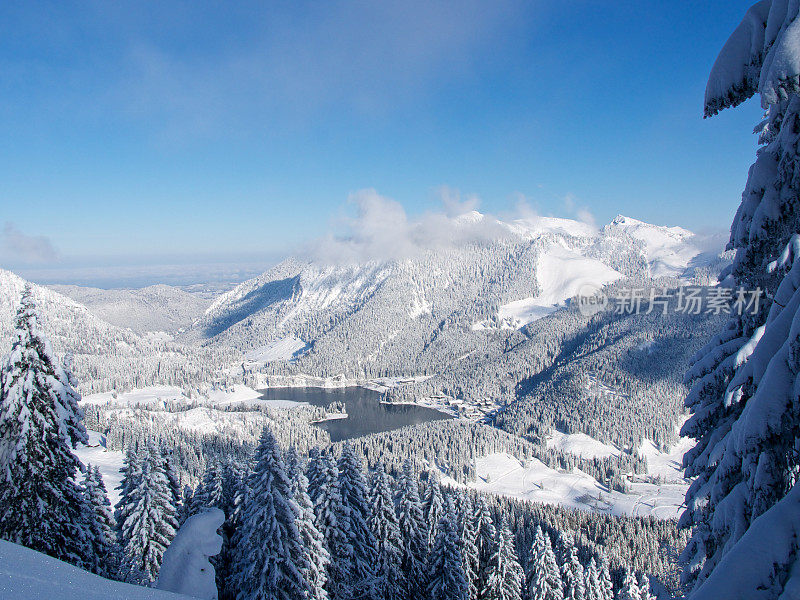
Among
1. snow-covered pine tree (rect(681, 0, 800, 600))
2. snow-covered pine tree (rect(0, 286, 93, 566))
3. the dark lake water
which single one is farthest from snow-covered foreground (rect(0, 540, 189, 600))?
the dark lake water

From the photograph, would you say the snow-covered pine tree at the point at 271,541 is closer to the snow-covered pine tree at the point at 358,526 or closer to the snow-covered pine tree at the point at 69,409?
the snow-covered pine tree at the point at 358,526

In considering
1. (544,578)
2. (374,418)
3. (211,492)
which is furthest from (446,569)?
(374,418)

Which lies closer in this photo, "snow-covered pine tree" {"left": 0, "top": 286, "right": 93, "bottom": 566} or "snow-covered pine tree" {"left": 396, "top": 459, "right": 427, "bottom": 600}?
"snow-covered pine tree" {"left": 0, "top": 286, "right": 93, "bottom": 566}

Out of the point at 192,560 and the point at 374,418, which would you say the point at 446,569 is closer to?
the point at 192,560

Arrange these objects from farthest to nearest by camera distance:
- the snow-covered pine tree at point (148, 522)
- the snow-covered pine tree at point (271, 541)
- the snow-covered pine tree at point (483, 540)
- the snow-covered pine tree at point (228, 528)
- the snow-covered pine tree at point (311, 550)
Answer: the snow-covered pine tree at point (483, 540) → the snow-covered pine tree at point (148, 522) → the snow-covered pine tree at point (228, 528) → the snow-covered pine tree at point (311, 550) → the snow-covered pine tree at point (271, 541)

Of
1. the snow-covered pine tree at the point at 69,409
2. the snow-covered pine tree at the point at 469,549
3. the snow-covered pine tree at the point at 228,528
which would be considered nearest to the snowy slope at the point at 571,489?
the snow-covered pine tree at the point at 469,549

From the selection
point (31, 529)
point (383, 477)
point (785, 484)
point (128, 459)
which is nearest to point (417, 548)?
point (383, 477)

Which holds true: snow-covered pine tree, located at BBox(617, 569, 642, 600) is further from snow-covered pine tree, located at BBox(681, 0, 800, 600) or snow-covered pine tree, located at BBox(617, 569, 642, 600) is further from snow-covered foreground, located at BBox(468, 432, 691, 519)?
snow-covered foreground, located at BBox(468, 432, 691, 519)

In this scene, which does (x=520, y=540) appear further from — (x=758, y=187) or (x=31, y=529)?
(x=758, y=187)
